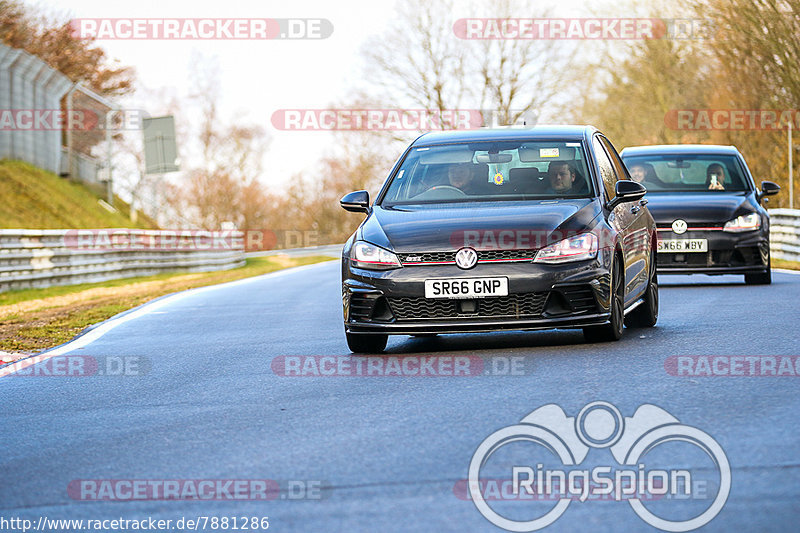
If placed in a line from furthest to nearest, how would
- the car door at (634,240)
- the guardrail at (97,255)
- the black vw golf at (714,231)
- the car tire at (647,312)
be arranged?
the guardrail at (97,255) < the black vw golf at (714,231) < the car tire at (647,312) < the car door at (634,240)

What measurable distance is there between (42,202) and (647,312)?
34607 mm

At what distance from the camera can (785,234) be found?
82.5 feet

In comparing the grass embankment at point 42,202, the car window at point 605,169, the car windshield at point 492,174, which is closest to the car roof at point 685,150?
the car window at point 605,169

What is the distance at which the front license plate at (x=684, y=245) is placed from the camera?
1608 cm

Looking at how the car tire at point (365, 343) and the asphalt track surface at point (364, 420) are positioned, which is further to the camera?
the car tire at point (365, 343)

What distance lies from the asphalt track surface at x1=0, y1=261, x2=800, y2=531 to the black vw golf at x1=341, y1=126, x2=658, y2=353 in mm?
334

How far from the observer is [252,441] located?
20.2 ft

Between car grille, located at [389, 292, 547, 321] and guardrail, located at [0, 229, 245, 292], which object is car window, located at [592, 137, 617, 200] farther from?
guardrail, located at [0, 229, 245, 292]

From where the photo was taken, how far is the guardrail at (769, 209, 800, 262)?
23.8 meters

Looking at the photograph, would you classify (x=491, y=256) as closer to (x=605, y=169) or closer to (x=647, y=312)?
(x=605, y=169)

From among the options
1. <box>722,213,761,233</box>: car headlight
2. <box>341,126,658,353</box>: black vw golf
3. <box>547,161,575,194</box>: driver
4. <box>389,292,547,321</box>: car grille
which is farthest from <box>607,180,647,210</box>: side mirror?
<box>722,213,761,233</box>: car headlight

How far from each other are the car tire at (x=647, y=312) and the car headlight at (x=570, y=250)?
6.09ft

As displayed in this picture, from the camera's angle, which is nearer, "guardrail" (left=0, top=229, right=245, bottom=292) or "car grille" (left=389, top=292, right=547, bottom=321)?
"car grille" (left=389, top=292, right=547, bottom=321)

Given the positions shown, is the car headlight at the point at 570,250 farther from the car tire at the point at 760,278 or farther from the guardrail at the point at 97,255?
the guardrail at the point at 97,255
